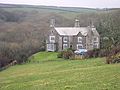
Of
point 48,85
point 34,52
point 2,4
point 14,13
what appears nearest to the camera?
point 48,85

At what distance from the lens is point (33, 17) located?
141750mm

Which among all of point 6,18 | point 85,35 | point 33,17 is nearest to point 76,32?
point 85,35

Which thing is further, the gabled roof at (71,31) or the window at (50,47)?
the window at (50,47)

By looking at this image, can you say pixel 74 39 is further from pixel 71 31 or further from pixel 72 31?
pixel 71 31

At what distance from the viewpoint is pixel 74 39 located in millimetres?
67500

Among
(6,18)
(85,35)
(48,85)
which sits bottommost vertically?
(48,85)

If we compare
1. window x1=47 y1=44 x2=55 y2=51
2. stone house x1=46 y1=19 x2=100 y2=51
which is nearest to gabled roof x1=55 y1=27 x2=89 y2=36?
stone house x1=46 y1=19 x2=100 y2=51

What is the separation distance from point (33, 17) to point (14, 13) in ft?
27.4

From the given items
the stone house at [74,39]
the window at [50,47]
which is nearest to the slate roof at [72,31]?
the stone house at [74,39]

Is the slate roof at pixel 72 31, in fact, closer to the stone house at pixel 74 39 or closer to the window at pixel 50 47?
the stone house at pixel 74 39

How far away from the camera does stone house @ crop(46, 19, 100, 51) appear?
67.1 m

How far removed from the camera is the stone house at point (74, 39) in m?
67.1

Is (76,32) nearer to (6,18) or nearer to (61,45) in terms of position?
(61,45)

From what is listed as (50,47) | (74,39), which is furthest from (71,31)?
(50,47)
